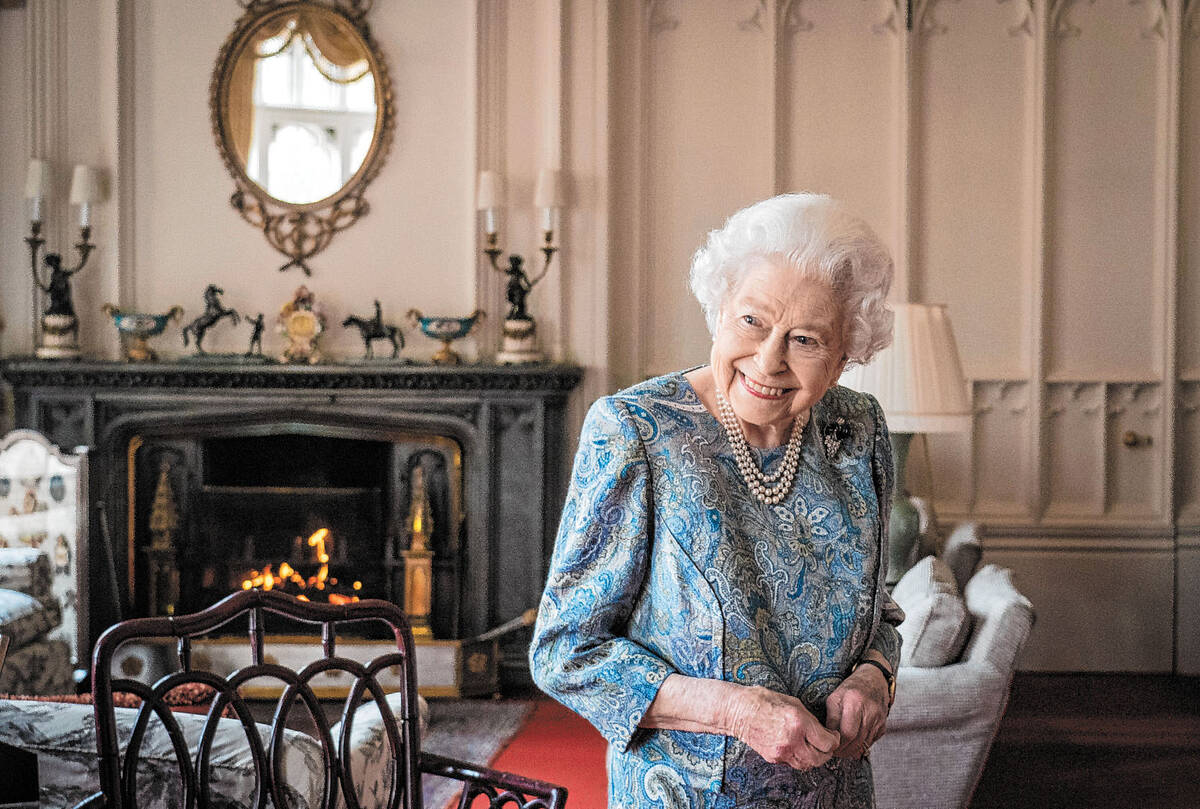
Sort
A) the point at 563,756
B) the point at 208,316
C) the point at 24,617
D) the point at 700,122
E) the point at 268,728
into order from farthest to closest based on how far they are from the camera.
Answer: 1. the point at 700,122
2. the point at 208,316
3. the point at 24,617
4. the point at 563,756
5. the point at 268,728

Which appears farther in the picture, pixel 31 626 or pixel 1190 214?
pixel 1190 214

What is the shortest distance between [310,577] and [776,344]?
389 centimetres

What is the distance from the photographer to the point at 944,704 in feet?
8.80

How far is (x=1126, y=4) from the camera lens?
5195 millimetres

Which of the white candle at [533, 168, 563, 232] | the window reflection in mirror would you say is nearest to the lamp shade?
the white candle at [533, 168, 563, 232]

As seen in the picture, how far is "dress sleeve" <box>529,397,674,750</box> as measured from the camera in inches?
53.5

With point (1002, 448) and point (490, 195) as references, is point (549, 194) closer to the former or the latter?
point (490, 195)

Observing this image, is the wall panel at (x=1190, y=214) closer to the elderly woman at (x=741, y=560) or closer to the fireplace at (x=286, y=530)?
the fireplace at (x=286, y=530)

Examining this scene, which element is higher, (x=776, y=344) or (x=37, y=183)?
(x=37, y=183)

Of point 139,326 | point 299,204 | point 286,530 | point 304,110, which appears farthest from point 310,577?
point 304,110

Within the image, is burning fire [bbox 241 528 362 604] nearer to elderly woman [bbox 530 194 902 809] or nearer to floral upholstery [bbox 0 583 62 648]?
floral upholstery [bbox 0 583 62 648]

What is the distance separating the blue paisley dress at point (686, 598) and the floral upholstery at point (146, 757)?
0.49m

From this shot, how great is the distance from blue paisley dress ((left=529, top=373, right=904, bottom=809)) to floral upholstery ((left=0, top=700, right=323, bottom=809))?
19.4 inches

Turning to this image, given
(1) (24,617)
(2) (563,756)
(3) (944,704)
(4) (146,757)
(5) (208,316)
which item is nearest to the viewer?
(4) (146,757)
